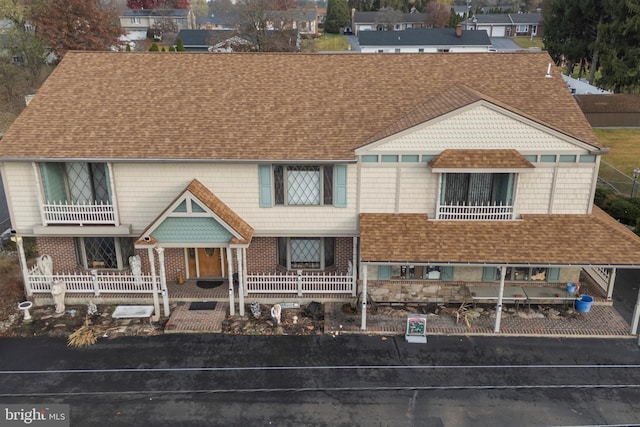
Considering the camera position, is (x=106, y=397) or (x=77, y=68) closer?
(x=106, y=397)

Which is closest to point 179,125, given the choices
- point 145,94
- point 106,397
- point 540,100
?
point 145,94

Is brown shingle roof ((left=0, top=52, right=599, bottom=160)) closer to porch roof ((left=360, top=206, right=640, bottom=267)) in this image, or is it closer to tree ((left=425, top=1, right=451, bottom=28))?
porch roof ((left=360, top=206, right=640, bottom=267))

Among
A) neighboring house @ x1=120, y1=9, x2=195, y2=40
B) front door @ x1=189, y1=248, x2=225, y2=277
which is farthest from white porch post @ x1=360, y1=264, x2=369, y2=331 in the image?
neighboring house @ x1=120, y1=9, x2=195, y2=40

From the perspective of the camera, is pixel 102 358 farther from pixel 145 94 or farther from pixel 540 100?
pixel 540 100

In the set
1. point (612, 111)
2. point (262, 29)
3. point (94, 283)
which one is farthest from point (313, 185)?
point (262, 29)

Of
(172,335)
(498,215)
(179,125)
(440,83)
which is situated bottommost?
(172,335)

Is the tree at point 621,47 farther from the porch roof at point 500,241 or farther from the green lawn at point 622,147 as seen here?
the porch roof at point 500,241
